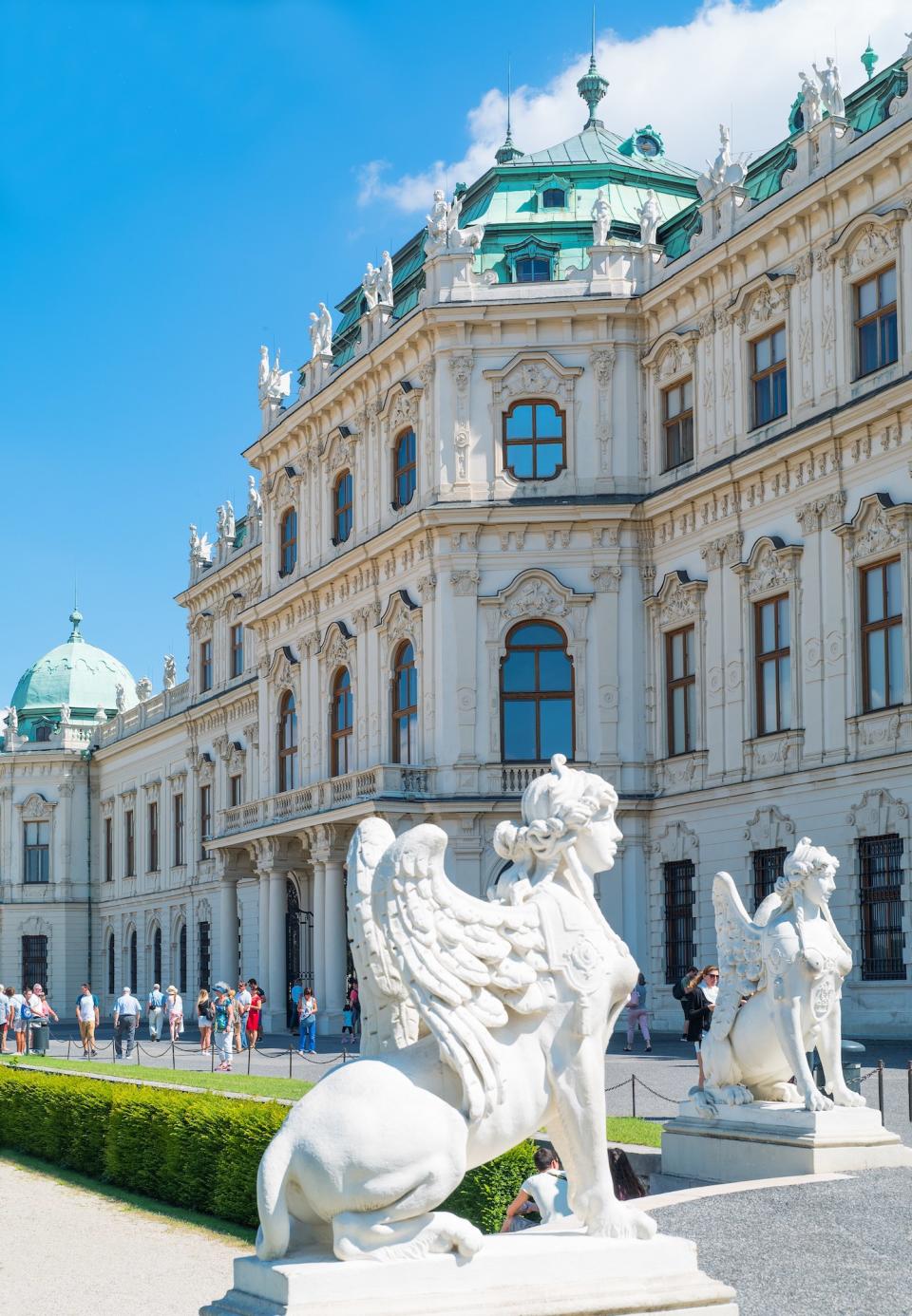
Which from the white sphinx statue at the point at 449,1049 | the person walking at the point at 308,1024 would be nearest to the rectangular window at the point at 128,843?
the person walking at the point at 308,1024

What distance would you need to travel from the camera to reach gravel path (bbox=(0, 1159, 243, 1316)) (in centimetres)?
1070

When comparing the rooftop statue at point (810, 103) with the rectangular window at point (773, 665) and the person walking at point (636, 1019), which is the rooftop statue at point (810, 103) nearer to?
the rectangular window at point (773, 665)

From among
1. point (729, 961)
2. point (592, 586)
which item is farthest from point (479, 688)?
point (729, 961)

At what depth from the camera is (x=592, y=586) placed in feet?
125

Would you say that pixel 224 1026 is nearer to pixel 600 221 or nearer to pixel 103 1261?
pixel 600 221

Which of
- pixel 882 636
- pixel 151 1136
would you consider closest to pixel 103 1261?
pixel 151 1136

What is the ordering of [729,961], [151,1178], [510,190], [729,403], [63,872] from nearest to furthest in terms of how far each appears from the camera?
[729,961] → [151,1178] → [729,403] → [510,190] → [63,872]

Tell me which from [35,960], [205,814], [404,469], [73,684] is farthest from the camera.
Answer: [73,684]

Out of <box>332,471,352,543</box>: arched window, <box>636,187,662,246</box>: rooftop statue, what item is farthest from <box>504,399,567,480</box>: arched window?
<box>332,471,352,543</box>: arched window

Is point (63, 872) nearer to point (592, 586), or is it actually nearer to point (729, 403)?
point (592, 586)

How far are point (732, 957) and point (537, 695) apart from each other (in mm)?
26618

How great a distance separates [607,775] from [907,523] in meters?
9.97

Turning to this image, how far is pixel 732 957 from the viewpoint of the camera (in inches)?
458

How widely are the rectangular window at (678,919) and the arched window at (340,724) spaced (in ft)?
32.5
